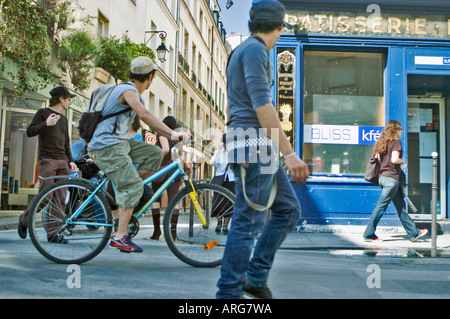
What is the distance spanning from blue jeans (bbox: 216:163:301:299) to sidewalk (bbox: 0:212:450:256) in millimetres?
3635

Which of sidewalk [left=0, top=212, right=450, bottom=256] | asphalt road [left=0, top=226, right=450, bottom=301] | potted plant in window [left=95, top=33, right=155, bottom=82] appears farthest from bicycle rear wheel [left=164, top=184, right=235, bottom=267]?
potted plant in window [left=95, top=33, right=155, bottom=82]

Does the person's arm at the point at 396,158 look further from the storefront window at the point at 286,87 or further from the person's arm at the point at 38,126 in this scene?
the person's arm at the point at 38,126

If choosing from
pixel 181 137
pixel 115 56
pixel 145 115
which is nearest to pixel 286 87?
pixel 181 137

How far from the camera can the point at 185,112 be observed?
1170 inches

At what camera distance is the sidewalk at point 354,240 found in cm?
657

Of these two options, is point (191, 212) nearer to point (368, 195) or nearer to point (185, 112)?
point (368, 195)

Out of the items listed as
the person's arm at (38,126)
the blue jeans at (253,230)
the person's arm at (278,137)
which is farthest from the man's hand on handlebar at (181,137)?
the person's arm at (38,126)

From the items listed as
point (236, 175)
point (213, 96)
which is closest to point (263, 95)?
point (236, 175)

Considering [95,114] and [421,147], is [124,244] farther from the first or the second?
[421,147]

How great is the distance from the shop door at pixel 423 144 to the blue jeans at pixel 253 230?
703 cm

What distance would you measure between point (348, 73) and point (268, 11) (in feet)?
20.5

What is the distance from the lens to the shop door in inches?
370

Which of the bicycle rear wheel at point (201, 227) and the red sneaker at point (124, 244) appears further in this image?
the bicycle rear wheel at point (201, 227)

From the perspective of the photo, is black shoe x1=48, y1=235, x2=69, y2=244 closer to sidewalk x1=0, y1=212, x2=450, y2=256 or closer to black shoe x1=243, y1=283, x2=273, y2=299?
black shoe x1=243, y1=283, x2=273, y2=299
